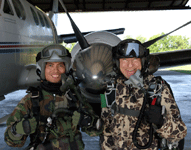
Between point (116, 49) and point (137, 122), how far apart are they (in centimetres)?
68

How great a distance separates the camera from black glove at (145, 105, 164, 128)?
1.50 meters

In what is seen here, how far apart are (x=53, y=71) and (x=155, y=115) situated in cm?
106

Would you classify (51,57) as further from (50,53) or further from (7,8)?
(7,8)

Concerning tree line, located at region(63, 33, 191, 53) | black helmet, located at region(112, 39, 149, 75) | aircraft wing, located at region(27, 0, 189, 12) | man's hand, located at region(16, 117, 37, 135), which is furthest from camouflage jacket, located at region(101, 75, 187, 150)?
tree line, located at region(63, 33, 191, 53)

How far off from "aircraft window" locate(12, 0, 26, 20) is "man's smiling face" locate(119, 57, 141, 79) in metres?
3.30

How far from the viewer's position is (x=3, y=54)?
3.51 m

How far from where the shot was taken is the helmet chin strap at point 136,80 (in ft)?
5.34

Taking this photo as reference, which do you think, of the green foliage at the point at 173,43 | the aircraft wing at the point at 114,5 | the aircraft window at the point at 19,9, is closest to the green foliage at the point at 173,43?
the green foliage at the point at 173,43

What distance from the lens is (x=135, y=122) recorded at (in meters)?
1.69

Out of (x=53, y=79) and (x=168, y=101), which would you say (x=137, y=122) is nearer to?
(x=168, y=101)

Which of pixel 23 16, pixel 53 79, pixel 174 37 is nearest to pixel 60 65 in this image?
pixel 53 79

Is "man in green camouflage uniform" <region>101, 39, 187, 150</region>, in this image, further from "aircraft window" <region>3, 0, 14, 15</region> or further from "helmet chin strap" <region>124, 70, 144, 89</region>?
"aircraft window" <region>3, 0, 14, 15</region>

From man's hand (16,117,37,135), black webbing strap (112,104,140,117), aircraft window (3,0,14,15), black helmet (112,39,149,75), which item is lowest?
man's hand (16,117,37,135)

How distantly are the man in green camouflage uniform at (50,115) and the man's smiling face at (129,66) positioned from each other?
0.48 meters
